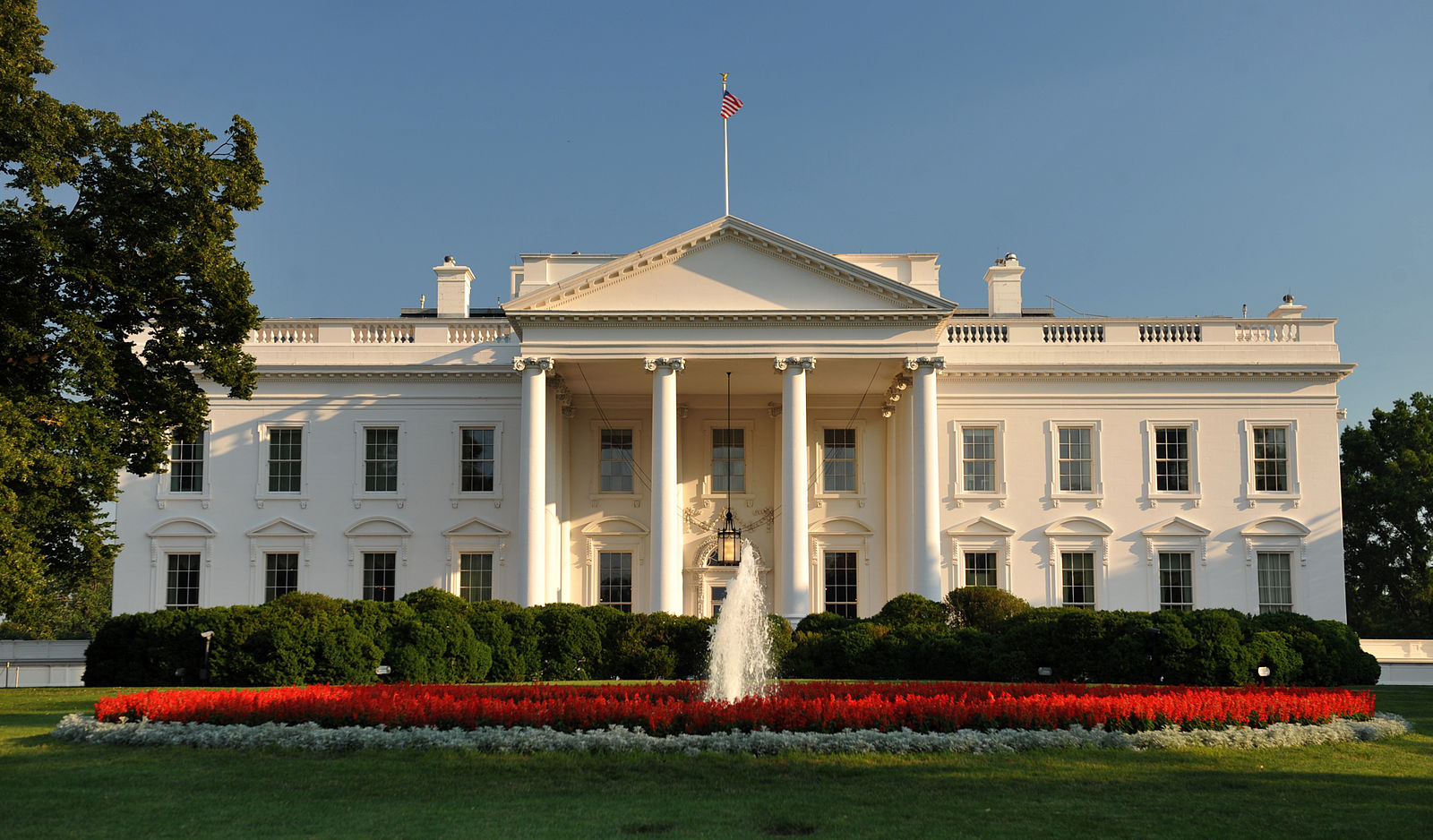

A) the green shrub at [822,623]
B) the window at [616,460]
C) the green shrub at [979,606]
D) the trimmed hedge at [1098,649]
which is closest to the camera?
the trimmed hedge at [1098,649]

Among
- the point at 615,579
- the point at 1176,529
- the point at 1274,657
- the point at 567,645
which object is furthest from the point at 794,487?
the point at 1274,657

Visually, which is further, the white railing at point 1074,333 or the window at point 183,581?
the white railing at point 1074,333

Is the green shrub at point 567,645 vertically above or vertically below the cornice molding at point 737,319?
below

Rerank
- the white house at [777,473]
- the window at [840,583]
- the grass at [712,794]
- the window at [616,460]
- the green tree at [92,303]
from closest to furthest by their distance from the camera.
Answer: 1. the grass at [712,794]
2. the green tree at [92,303]
3. the white house at [777,473]
4. the window at [840,583]
5. the window at [616,460]

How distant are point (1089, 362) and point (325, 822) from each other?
2769cm

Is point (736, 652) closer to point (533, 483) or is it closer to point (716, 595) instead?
point (533, 483)

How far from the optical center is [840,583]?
33.8m

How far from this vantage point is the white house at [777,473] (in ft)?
106

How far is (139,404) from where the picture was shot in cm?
2112

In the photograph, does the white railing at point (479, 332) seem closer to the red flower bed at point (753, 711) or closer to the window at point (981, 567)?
the window at point (981, 567)

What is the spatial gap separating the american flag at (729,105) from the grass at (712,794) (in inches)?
874

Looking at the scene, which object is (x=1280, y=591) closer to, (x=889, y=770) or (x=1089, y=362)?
(x=1089, y=362)

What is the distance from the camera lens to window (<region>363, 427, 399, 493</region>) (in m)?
33.2

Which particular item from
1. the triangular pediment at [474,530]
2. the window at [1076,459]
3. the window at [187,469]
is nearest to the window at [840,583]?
the window at [1076,459]
